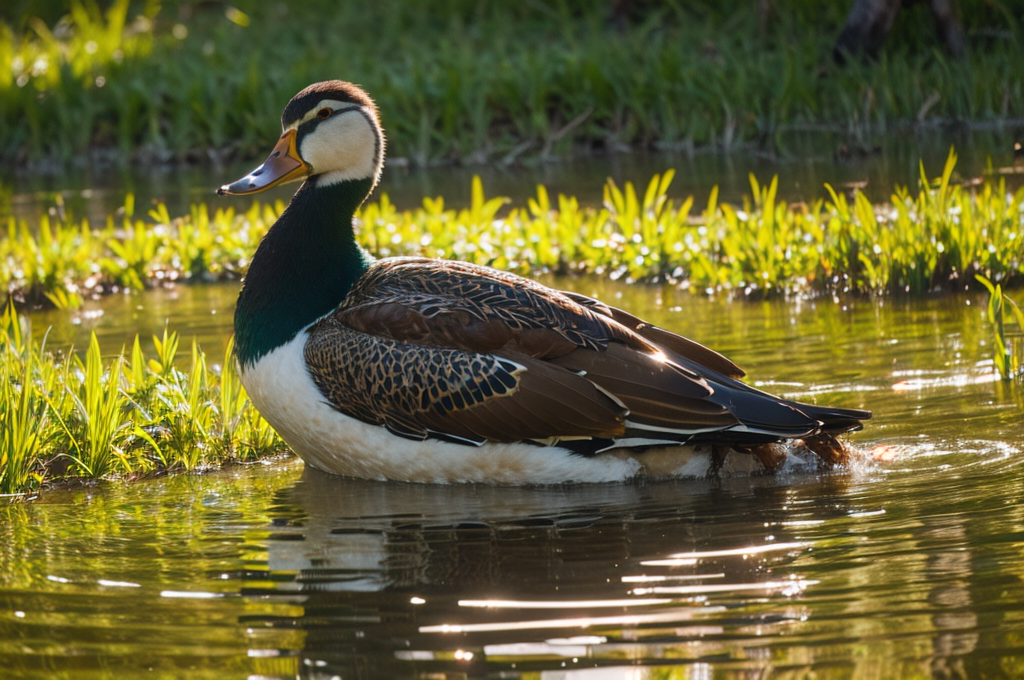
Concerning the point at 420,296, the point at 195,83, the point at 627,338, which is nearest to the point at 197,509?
the point at 420,296

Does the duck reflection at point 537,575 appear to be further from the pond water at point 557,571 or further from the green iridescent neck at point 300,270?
the green iridescent neck at point 300,270

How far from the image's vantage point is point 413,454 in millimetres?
5344

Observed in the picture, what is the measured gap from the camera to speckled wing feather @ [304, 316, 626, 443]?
16.8 feet

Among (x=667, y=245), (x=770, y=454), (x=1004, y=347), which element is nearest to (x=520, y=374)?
(x=770, y=454)

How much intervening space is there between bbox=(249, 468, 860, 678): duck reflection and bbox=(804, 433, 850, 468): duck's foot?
0.43ft

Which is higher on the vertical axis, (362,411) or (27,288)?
(27,288)

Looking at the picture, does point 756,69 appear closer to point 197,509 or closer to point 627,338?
point 627,338

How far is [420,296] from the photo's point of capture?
5480 mm

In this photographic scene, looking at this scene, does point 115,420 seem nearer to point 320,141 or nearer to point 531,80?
point 320,141

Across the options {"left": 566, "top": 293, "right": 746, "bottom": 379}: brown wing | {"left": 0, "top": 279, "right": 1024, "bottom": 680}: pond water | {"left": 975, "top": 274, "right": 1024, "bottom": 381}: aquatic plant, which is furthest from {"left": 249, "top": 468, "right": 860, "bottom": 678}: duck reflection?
{"left": 975, "top": 274, "right": 1024, "bottom": 381}: aquatic plant

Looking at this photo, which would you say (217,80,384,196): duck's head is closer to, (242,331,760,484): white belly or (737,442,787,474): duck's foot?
(242,331,760,484): white belly

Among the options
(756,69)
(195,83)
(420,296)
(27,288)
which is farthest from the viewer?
(195,83)

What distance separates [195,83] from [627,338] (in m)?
11.0

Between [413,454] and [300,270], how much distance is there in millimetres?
974
